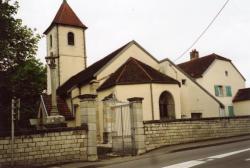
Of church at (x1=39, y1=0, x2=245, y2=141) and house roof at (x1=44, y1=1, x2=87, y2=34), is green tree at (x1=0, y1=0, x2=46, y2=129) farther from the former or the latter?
house roof at (x1=44, y1=1, x2=87, y2=34)

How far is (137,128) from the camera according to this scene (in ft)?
52.2

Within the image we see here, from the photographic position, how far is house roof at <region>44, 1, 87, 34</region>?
37.8 meters

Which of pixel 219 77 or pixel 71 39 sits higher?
pixel 71 39

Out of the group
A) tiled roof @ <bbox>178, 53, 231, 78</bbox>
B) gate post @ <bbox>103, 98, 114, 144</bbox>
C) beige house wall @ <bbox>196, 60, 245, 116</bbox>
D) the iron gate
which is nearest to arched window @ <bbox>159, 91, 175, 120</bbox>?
gate post @ <bbox>103, 98, 114, 144</bbox>

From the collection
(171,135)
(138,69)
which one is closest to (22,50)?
(138,69)

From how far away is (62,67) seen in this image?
3750cm

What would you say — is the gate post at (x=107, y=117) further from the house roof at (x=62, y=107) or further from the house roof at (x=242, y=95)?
the house roof at (x=242, y=95)

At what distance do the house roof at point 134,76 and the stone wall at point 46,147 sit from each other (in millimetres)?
10626

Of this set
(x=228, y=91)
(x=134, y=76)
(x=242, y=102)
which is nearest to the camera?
(x=134, y=76)

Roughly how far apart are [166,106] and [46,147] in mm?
13803

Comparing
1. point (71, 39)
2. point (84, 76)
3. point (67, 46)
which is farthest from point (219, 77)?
point (67, 46)

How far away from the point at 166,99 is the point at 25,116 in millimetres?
15958

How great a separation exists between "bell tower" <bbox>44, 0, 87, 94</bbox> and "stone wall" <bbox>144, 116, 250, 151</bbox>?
20246 millimetres

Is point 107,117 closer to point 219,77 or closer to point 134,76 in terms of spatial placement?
point 134,76
